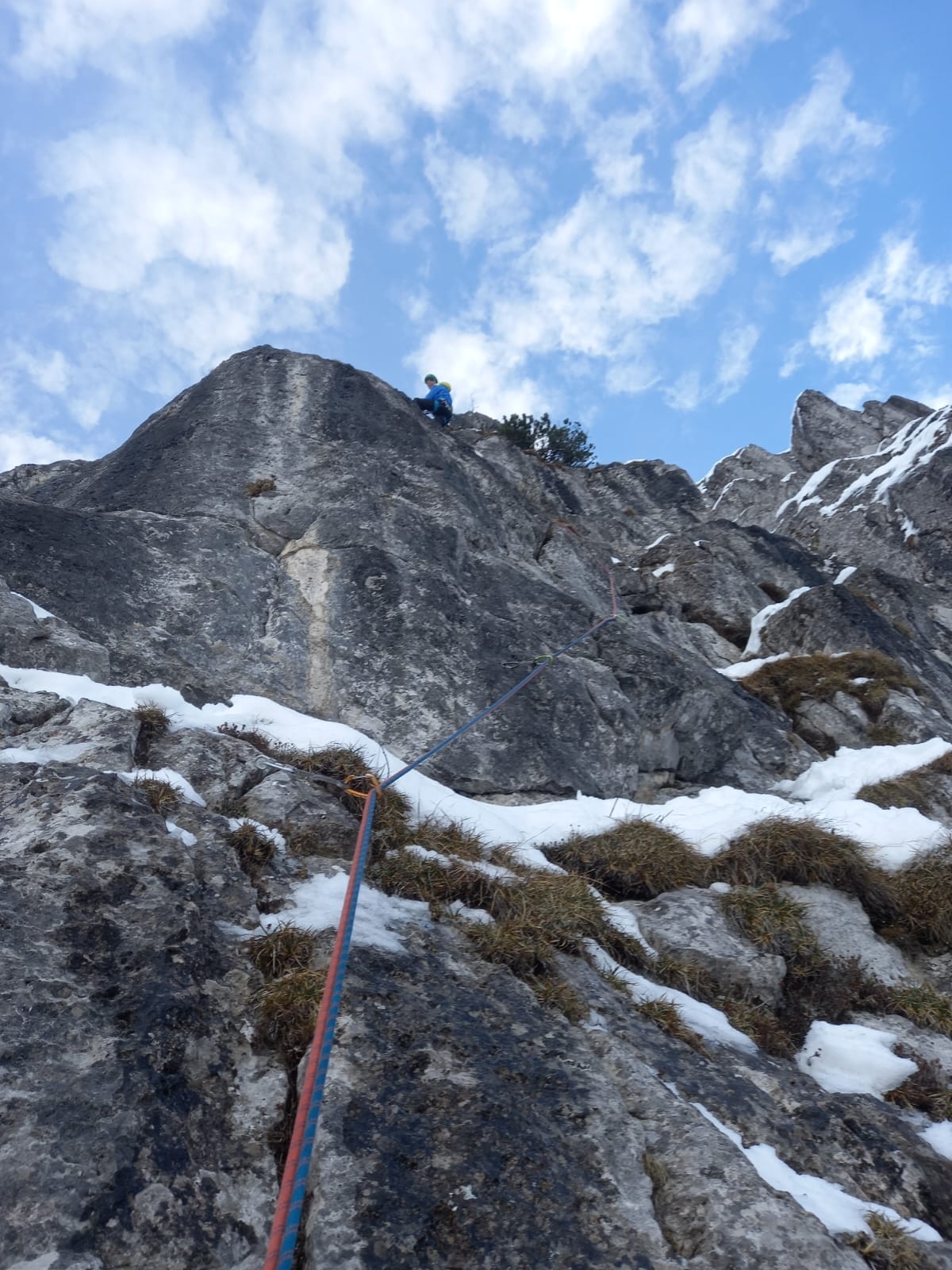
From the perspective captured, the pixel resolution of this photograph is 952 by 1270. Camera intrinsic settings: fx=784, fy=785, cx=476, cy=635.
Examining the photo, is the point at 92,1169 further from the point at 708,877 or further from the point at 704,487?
the point at 704,487

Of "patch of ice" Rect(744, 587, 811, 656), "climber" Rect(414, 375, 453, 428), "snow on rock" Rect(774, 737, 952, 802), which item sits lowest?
"snow on rock" Rect(774, 737, 952, 802)

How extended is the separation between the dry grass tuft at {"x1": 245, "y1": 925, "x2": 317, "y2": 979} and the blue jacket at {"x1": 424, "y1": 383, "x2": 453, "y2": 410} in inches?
741

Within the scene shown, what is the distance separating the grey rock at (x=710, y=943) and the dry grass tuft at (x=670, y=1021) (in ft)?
3.37

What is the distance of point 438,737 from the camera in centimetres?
1152

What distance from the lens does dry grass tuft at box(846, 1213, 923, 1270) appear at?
14.3 feet

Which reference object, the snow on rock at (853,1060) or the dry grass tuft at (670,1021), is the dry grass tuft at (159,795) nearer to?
the dry grass tuft at (670,1021)

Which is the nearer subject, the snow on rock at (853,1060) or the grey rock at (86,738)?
the snow on rock at (853,1060)

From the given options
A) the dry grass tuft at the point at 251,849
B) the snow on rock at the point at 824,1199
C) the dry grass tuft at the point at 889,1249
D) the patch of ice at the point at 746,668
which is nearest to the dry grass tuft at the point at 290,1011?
the dry grass tuft at the point at 251,849

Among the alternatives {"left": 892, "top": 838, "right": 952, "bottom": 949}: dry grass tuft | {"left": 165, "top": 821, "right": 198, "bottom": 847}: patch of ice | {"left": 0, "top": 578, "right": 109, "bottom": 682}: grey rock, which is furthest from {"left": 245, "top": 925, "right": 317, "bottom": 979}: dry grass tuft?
{"left": 892, "top": 838, "right": 952, "bottom": 949}: dry grass tuft

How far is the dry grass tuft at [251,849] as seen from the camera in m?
6.47

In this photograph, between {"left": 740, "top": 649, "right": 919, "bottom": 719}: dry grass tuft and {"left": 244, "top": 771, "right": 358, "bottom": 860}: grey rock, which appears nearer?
{"left": 244, "top": 771, "right": 358, "bottom": 860}: grey rock

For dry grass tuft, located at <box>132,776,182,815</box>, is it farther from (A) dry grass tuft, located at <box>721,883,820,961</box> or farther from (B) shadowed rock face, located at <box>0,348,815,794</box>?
(A) dry grass tuft, located at <box>721,883,820,961</box>

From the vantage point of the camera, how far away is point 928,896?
8.72m

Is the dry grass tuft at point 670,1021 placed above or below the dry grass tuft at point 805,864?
below
